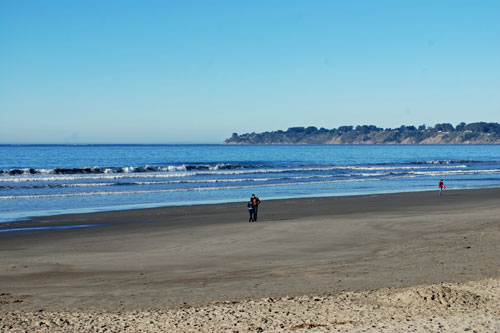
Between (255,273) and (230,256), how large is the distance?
7.55 ft

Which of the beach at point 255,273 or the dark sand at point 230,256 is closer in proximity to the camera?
the beach at point 255,273

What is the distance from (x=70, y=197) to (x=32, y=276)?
22.9 meters

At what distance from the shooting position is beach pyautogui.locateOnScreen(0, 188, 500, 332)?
9.15m

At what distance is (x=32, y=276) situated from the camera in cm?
1284

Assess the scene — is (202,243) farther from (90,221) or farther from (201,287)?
(90,221)

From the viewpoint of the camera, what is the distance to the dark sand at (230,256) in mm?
11305

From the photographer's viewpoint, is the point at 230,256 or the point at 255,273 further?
the point at 230,256

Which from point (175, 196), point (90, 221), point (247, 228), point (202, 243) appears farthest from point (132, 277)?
point (175, 196)

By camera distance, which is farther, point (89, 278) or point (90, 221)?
point (90, 221)

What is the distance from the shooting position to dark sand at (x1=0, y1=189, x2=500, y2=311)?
11.3 meters

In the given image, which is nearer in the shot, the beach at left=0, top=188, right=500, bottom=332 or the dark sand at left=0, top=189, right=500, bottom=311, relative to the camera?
the beach at left=0, top=188, right=500, bottom=332

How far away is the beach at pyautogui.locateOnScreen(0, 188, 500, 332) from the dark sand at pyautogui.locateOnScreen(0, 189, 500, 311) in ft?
0.13

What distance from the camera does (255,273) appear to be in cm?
1291

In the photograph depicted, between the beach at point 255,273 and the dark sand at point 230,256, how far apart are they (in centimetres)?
4
